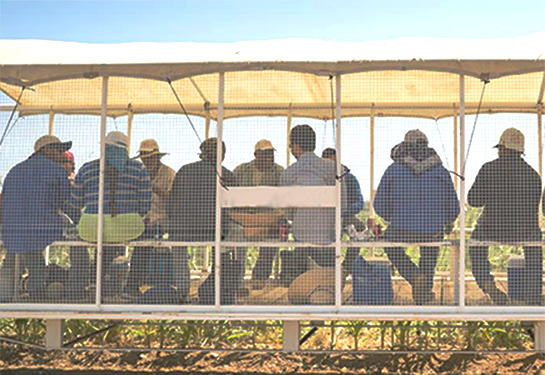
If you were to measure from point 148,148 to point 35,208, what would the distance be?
1208 millimetres

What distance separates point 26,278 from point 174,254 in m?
1.46

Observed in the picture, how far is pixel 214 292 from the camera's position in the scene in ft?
22.1

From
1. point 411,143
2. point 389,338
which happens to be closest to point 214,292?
point 411,143

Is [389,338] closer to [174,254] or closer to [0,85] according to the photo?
[174,254]

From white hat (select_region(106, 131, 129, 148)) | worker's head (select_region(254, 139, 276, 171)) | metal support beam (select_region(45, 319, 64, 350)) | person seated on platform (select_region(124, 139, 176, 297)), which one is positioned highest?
white hat (select_region(106, 131, 129, 148))

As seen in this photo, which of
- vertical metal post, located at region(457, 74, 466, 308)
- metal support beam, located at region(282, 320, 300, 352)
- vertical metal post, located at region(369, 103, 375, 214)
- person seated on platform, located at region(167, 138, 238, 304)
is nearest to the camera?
vertical metal post, located at region(457, 74, 466, 308)

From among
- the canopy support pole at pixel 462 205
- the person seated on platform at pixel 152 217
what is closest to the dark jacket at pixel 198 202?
the person seated on platform at pixel 152 217

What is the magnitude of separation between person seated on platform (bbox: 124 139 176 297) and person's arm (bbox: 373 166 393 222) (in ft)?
6.50

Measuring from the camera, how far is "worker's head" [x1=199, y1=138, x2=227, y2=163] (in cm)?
667

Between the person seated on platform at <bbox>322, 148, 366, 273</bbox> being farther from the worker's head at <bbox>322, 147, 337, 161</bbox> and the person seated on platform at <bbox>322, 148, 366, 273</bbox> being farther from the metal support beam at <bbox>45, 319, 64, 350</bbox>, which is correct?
the metal support beam at <bbox>45, 319, 64, 350</bbox>

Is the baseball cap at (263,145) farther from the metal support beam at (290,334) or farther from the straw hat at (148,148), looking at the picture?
the metal support beam at (290,334)

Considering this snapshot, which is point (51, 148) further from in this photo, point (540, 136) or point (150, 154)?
point (540, 136)

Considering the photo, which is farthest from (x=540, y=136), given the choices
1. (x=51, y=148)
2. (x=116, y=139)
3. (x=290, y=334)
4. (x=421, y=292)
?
(x=51, y=148)

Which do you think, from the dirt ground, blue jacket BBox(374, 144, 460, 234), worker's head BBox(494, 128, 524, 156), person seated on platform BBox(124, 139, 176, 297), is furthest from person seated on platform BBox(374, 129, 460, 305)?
person seated on platform BBox(124, 139, 176, 297)
